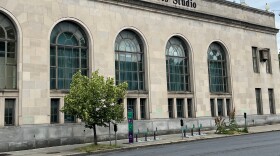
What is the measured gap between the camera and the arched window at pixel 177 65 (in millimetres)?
32156

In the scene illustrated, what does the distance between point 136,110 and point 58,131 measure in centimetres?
749

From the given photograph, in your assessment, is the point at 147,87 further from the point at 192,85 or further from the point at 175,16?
the point at 175,16

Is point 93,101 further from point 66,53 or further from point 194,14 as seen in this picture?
point 194,14

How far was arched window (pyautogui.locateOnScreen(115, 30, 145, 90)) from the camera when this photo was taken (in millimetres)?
29016

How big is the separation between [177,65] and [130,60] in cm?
552

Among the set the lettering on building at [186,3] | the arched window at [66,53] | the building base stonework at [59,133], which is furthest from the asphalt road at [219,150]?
the lettering on building at [186,3]

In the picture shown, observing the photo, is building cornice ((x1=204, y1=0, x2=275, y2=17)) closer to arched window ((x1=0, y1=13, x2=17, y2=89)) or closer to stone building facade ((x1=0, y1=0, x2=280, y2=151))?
stone building facade ((x1=0, y1=0, x2=280, y2=151))

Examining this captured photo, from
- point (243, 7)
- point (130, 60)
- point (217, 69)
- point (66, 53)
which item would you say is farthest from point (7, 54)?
point (243, 7)

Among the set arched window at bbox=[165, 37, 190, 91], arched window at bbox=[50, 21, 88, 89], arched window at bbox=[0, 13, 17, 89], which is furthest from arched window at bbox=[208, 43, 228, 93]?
arched window at bbox=[0, 13, 17, 89]

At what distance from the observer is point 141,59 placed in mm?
30625

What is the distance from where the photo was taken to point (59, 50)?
25.7 metres

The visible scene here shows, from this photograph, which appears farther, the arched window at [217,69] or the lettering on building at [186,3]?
the arched window at [217,69]

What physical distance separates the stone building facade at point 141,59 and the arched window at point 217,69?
107mm

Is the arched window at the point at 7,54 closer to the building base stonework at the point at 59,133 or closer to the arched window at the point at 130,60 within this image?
the building base stonework at the point at 59,133
